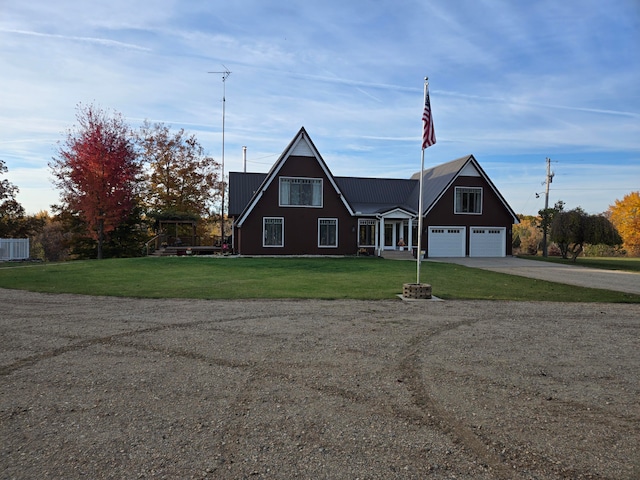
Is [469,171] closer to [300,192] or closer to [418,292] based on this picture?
[300,192]

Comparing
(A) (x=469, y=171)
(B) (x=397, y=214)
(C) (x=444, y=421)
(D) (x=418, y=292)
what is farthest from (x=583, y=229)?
(C) (x=444, y=421)

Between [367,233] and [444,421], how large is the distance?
2635 cm

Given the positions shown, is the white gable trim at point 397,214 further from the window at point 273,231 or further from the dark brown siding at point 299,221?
the window at point 273,231

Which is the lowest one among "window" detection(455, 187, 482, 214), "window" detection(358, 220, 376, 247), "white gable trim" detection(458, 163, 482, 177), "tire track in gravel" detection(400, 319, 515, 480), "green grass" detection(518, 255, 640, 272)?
"tire track in gravel" detection(400, 319, 515, 480)

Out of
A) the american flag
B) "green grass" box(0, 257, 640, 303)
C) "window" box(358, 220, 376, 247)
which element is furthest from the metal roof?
the american flag

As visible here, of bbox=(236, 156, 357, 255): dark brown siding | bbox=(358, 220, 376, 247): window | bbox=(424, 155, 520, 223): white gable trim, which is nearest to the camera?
bbox=(236, 156, 357, 255): dark brown siding

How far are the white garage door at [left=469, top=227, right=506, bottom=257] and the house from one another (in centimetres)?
7

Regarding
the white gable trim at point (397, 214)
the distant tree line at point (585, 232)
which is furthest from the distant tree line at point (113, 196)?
the distant tree line at point (585, 232)

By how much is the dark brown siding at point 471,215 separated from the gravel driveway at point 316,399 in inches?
893

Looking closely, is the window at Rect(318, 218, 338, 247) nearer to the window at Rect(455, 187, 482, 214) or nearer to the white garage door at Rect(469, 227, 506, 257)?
the window at Rect(455, 187, 482, 214)

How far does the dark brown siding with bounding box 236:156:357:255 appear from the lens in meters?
27.5

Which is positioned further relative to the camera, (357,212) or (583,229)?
(583,229)

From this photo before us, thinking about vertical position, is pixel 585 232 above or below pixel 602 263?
above

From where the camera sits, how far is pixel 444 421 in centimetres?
400
